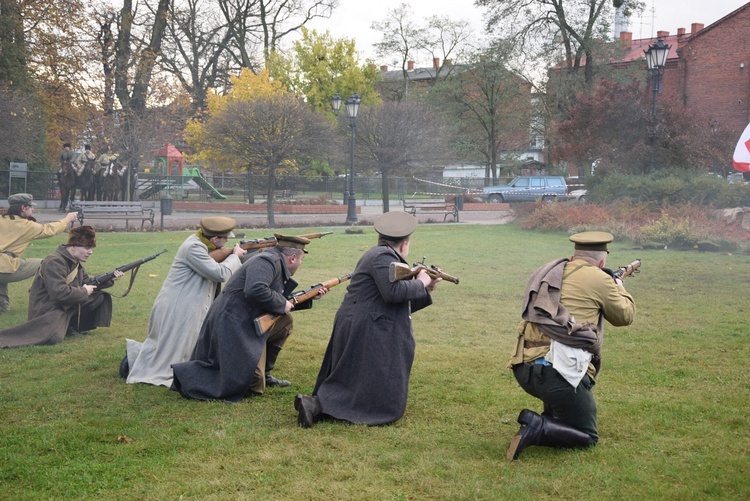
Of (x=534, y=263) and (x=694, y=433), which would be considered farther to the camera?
(x=534, y=263)

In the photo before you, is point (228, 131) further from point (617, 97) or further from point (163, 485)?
point (163, 485)

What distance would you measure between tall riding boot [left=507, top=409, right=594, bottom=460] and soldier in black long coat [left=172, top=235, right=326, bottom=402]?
2156 millimetres

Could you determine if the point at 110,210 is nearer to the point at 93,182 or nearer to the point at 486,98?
the point at 93,182

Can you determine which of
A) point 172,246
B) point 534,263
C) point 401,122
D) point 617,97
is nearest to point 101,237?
point 172,246

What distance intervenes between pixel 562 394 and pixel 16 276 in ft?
25.7

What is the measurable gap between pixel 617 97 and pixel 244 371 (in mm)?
21299

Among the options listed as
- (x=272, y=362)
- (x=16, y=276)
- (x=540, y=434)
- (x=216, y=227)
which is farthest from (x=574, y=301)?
(x=16, y=276)

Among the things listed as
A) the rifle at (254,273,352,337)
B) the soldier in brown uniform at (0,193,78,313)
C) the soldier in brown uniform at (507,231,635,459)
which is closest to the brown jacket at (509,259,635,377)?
the soldier in brown uniform at (507,231,635,459)

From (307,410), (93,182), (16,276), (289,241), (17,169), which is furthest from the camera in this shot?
(93,182)

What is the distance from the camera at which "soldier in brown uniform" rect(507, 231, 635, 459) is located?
5137 millimetres

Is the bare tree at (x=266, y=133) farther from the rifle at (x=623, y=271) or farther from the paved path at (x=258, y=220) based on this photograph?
the rifle at (x=623, y=271)

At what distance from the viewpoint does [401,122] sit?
99.3ft

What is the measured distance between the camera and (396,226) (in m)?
6.07

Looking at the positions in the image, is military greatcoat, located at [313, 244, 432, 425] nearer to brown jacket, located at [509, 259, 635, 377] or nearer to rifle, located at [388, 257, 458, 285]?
rifle, located at [388, 257, 458, 285]
